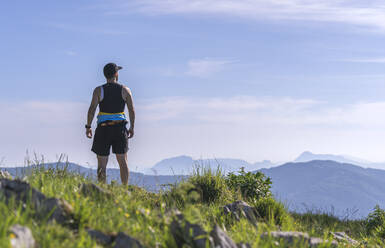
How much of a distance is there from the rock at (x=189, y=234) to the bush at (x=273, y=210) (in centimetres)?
343

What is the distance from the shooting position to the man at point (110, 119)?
29.6 ft

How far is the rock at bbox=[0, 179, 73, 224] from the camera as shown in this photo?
16.2 feet

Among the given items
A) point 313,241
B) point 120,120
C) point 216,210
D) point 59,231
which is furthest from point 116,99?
point 313,241

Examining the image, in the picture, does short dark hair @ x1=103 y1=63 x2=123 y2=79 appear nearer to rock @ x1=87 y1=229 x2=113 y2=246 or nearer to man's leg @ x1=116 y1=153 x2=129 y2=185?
man's leg @ x1=116 y1=153 x2=129 y2=185

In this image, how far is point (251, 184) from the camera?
11.0 m

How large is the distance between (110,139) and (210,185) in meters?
2.85

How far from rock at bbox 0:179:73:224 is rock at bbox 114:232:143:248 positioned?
825 millimetres

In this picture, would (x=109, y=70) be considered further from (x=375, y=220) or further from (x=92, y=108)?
(x=375, y=220)

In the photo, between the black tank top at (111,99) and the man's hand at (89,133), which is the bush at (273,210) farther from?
the man's hand at (89,133)

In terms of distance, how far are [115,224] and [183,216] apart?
0.93 m

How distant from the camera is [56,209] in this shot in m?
4.99

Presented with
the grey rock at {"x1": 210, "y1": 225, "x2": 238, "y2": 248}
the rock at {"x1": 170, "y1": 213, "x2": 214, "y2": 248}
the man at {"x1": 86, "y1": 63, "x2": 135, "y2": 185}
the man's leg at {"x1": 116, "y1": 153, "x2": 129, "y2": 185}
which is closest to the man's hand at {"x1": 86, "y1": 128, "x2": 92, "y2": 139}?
the man at {"x1": 86, "y1": 63, "x2": 135, "y2": 185}

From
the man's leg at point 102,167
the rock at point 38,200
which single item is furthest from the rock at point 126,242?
the man's leg at point 102,167

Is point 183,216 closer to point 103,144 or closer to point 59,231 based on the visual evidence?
point 59,231
